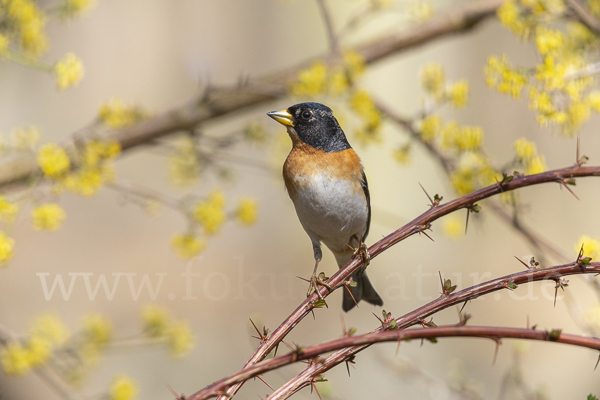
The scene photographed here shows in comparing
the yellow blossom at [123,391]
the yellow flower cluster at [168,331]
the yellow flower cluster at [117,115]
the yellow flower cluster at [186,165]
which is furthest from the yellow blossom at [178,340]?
the yellow flower cluster at [117,115]

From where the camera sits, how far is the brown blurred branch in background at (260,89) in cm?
432

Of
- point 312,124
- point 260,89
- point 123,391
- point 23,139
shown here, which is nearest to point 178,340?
point 123,391

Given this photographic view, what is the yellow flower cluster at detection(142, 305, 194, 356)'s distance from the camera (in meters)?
4.12

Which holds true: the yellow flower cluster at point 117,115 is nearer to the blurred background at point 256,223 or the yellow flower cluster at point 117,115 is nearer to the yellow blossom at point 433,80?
the yellow blossom at point 433,80

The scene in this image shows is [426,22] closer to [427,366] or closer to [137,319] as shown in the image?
[427,366]

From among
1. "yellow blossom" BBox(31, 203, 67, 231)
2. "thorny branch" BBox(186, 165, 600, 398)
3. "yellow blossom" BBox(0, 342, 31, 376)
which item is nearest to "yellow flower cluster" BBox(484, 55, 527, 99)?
"thorny branch" BBox(186, 165, 600, 398)

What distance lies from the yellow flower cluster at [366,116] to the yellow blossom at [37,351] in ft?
8.08

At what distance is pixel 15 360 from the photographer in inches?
138

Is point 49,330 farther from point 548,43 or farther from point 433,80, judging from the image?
point 548,43

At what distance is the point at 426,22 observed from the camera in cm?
473

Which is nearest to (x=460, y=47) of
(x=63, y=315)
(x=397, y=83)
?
(x=397, y=83)

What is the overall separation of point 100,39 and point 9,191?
476cm

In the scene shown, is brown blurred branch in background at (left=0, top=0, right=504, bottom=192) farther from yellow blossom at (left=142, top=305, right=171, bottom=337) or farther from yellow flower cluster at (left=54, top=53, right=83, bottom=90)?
yellow blossom at (left=142, top=305, right=171, bottom=337)

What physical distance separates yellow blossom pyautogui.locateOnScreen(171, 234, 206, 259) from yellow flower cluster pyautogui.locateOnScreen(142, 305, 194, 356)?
28.3 inches
